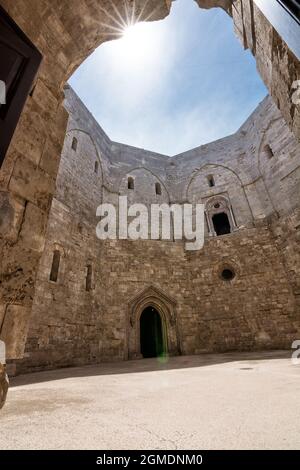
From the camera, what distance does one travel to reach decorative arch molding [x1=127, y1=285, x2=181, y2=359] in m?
9.05

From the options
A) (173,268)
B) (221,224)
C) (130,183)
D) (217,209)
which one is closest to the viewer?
(173,268)

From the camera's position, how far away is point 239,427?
54.7 inches

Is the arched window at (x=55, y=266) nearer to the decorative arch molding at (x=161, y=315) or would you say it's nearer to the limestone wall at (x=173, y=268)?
the limestone wall at (x=173, y=268)

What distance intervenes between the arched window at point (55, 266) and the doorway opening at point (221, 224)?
381 inches

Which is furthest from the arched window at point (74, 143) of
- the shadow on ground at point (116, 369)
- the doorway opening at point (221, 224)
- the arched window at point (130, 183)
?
the shadow on ground at point (116, 369)

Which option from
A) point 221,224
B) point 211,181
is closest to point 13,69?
point 211,181

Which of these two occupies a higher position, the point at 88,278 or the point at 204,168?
the point at 204,168

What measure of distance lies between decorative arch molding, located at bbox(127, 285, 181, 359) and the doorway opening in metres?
6.10

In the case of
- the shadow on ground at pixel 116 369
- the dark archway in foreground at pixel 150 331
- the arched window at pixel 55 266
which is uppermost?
the arched window at pixel 55 266

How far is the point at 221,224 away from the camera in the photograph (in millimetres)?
14172

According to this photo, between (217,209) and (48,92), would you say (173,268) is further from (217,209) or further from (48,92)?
(48,92)

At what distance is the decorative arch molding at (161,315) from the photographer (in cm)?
905

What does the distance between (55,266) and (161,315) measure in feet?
17.2

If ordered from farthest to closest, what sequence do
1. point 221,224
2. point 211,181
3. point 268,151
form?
1. point 221,224
2. point 211,181
3. point 268,151
